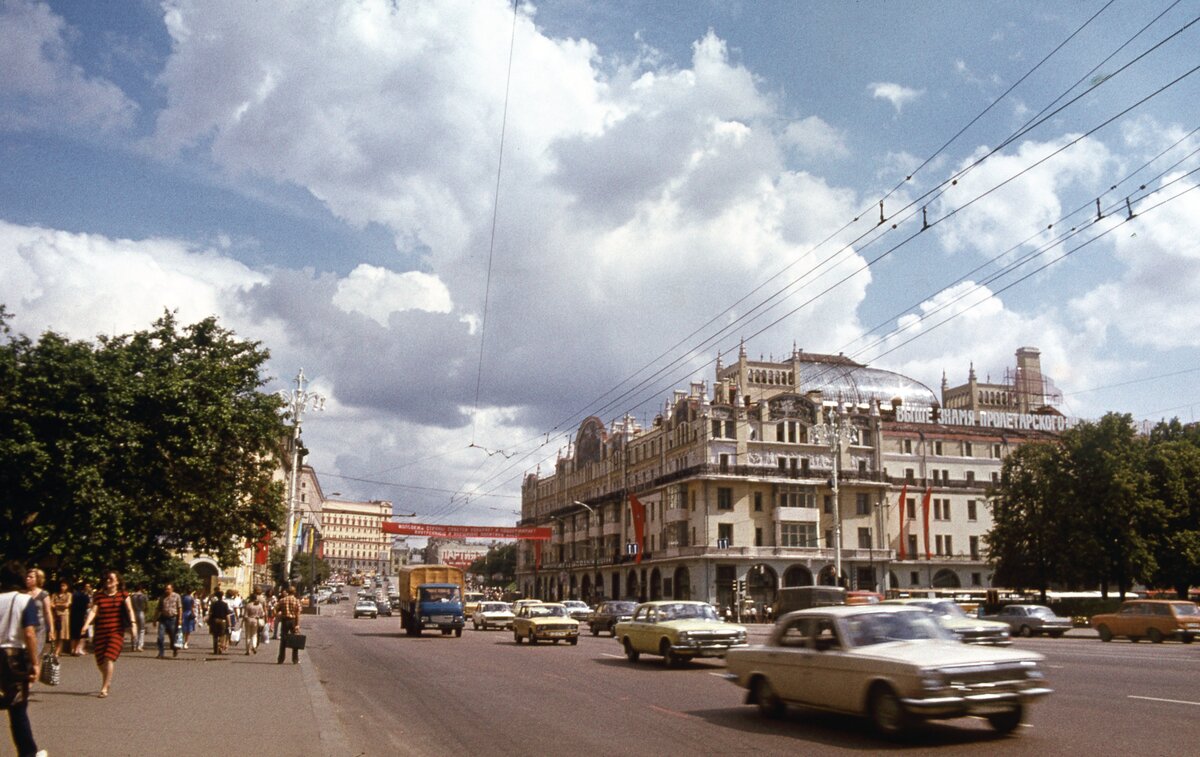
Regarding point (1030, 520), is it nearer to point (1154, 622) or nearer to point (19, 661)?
point (1154, 622)

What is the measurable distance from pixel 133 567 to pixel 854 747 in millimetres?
23468

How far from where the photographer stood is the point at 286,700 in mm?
15086

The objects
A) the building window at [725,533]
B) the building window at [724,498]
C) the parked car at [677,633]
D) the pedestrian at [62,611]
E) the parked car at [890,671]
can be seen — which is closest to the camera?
the parked car at [890,671]

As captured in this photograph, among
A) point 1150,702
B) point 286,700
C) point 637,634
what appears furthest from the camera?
point 637,634

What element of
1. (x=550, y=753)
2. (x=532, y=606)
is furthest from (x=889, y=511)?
(x=550, y=753)

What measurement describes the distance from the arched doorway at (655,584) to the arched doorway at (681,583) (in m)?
3.03

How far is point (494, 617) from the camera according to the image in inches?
2078

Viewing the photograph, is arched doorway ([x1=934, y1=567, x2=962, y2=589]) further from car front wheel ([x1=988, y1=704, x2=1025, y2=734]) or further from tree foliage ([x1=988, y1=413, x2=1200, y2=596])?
car front wheel ([x1=988, y1=704, x2=1025, y2=734])

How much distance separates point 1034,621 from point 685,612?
26714mm

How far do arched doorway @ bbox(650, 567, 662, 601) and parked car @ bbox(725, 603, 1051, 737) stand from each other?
7013cm

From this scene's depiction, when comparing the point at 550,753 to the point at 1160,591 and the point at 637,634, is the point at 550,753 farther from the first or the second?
the point at 1160,591

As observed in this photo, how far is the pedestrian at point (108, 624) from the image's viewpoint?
599 inches

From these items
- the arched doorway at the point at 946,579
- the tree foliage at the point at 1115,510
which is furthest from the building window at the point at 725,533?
the tree foliage at the point at 1115,510

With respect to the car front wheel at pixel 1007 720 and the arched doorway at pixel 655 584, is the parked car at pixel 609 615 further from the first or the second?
the arched doorway at pixel 655 584
